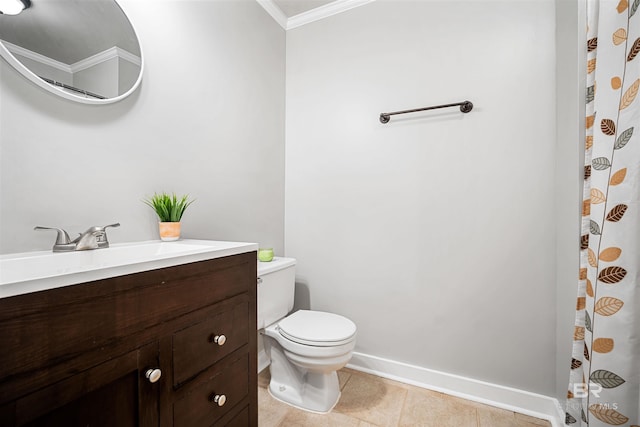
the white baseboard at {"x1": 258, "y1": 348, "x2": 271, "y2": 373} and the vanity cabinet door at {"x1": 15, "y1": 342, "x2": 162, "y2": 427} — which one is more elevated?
the vanity cabinet door at {"x1": 15, "y1": 342, "x2": 162, "y2": 427}

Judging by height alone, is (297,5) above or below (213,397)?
above

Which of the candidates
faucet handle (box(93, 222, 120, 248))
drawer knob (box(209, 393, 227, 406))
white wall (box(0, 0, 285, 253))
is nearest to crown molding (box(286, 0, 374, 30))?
white wall (box(0, 0, 285, 253))

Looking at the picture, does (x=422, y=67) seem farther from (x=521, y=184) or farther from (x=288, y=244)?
(x=288, y=244)

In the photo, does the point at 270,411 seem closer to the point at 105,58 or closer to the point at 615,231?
the point at 615,231

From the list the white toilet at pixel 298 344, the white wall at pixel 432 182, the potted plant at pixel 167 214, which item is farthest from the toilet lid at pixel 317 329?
the potted plant at pixel 167 214

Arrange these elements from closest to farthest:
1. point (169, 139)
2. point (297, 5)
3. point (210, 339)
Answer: point (210, 339) → point (169, 139) → point (297, 5)

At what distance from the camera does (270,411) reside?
1.44m

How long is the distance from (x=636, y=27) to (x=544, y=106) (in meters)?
0.90

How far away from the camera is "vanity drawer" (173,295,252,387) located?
2.45ft

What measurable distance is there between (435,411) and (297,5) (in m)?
2.65

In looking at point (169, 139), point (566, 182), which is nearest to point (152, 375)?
point (169, 139)

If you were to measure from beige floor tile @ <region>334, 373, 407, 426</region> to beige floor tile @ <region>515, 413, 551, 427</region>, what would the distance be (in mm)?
558

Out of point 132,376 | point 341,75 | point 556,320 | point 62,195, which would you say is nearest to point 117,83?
point 62,195

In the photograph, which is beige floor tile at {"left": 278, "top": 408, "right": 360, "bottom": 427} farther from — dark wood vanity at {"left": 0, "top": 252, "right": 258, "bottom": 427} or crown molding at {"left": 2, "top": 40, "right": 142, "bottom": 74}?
crown molding at {"left": 2, "top": 40, "right": 142, "bottom": 74}
